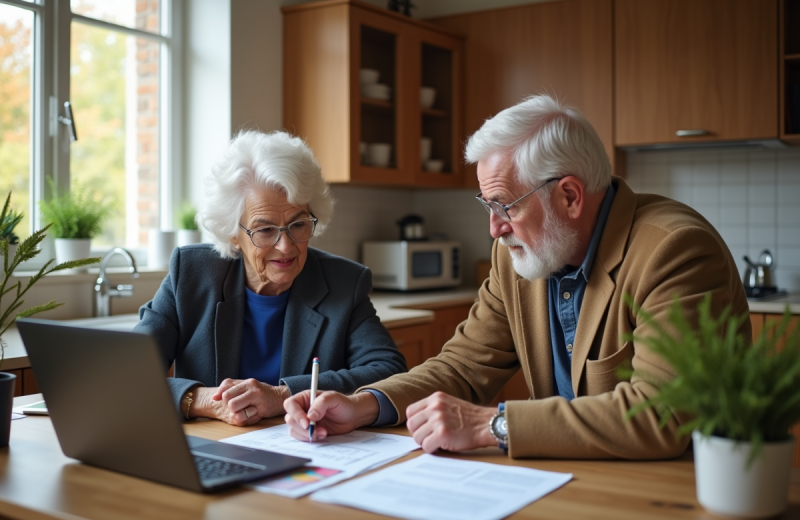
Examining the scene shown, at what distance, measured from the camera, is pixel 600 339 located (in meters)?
1.65

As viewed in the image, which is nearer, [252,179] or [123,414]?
[123,414]

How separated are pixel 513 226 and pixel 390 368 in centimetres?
47

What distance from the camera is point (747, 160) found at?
4.21 m

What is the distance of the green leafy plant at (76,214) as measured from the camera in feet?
10.5

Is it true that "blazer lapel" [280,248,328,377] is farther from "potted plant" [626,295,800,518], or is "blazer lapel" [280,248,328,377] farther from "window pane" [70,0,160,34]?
"window pane" [70,0,160,34]

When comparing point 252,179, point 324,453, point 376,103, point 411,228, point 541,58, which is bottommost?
point 324,453

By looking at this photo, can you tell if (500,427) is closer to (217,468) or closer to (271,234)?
(217,468)

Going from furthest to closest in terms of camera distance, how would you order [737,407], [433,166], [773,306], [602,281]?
[433,166] → [773,306] → [602,281] → [737,407]

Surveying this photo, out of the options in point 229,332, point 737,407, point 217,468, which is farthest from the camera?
point 229,332

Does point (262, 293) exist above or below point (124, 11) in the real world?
below

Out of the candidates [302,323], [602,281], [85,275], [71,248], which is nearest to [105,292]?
[85,275]

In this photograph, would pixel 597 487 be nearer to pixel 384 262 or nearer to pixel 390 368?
pixel 390 368

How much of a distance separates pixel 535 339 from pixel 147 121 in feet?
8.78

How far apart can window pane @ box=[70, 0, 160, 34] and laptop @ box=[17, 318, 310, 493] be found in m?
2.61
